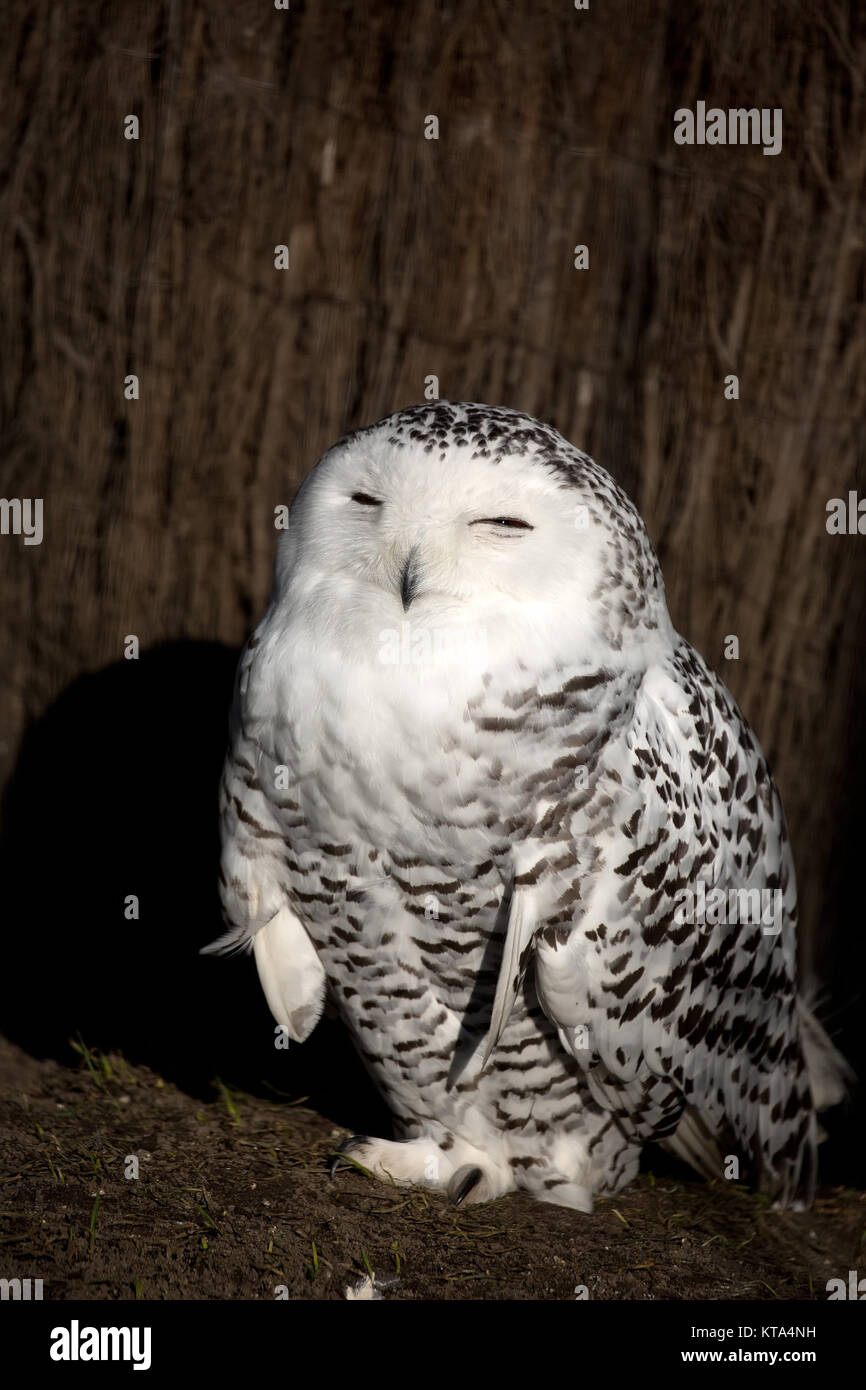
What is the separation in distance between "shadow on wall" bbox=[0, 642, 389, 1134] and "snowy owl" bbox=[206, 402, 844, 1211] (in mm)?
1041

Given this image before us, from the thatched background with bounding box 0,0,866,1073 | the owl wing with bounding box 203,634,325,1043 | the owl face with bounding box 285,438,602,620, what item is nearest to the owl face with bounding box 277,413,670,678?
the owl face with bounding box 285,438,602,620

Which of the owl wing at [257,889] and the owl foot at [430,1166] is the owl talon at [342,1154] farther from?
the owl wing at [257,889]

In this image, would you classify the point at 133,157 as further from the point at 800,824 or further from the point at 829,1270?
the point at 829,1270

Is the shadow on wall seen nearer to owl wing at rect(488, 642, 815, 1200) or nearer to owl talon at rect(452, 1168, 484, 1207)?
owl talon at rect(452, 1168, 484, 1207)

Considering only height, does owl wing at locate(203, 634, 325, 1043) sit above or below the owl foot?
above

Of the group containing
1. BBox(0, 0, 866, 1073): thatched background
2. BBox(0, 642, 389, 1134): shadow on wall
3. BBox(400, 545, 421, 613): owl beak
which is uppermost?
BBox(0, 0, 866, 1073): thatched background

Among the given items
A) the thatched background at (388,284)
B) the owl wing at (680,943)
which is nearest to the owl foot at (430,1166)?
the owl wing at (680,943)

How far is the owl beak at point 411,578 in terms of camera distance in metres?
2.35

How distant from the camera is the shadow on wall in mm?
3855

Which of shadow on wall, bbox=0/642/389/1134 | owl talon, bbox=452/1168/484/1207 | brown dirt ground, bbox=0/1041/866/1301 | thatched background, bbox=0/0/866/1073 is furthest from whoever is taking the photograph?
shadow on wall, bbox=0/642/389/1134

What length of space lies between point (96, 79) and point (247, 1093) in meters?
2.84

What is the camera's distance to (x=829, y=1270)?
3.06 m

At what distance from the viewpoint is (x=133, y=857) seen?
391 centimetres
